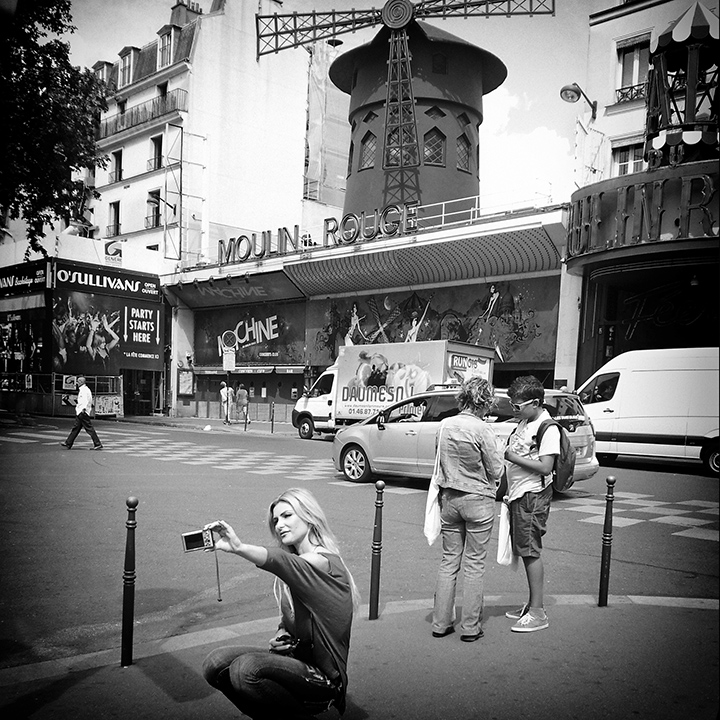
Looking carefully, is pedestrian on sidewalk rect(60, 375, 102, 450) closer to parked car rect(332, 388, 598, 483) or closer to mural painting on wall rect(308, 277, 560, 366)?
parked car rect(332, 388, 598, 483)

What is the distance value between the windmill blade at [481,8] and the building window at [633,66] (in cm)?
21

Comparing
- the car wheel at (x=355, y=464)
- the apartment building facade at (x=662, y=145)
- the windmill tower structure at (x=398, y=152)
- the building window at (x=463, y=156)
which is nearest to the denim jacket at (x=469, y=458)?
the apartment building facade at (x=662, y=145)

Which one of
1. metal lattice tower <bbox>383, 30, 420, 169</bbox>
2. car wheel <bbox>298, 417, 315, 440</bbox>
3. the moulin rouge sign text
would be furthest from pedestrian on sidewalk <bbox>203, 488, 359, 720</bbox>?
the moulin rouge sign text

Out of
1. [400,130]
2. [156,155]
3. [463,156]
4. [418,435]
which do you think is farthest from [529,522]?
[463,156]

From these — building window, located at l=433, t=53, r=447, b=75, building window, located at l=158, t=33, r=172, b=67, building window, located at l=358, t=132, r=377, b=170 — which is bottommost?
building window, located at l=158, t=33, r=172, b=67

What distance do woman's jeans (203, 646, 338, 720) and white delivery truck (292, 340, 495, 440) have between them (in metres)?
15.7

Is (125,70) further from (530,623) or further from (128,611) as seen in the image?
(530,623)

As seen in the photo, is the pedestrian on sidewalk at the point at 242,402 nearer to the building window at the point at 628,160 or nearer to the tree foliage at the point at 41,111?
the tree foliage at the point at 41,111

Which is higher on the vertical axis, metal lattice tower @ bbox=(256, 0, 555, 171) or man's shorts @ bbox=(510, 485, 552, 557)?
metal lattice tower @ bbox=(256, 0, 555, 171)

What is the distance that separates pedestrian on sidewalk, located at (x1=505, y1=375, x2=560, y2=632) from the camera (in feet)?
14.5

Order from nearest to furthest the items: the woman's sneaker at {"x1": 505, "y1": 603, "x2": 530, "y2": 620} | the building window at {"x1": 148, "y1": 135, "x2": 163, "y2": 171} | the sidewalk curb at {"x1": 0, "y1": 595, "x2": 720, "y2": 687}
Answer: the building window at {"x1": 148, "y1": 135, "x2": 163, "y2": 171} → the sidewalk curb at {"x1": 0, "y1": 595, "x2": 720, "y2": 687} → the woman's sneaker at {"x1": 505, "y1": 603, "x2": 530, "y2": 620}

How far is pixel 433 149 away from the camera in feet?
81.9

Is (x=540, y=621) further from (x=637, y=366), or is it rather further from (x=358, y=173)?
(x=358, y=173)

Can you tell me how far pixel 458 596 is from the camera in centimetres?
546
